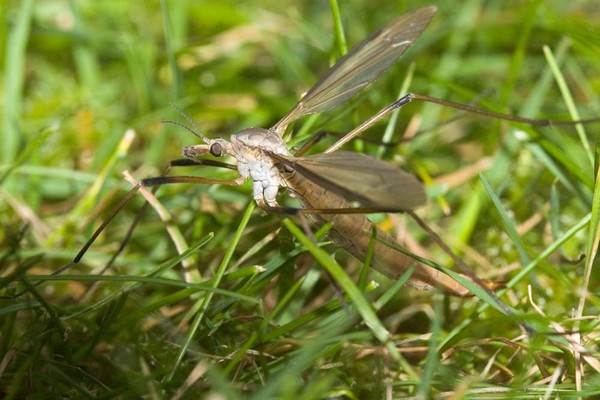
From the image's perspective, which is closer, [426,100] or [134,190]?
[134,190]

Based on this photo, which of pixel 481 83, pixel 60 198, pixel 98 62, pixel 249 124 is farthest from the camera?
pixel 98 62

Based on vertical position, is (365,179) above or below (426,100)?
below

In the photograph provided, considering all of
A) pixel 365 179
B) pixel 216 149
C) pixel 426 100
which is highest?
pixel 216 149

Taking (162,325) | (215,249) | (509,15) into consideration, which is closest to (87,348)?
(162,325)

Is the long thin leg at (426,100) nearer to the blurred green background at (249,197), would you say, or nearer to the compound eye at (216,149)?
the blurred green background at (249,197)

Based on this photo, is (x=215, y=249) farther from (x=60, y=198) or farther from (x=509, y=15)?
(x=509, y=15)

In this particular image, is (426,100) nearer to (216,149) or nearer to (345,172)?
(345,172)

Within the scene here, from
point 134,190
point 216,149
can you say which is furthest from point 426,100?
point 134,190

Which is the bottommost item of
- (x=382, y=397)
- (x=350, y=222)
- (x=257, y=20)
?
(x=382, y=397)
